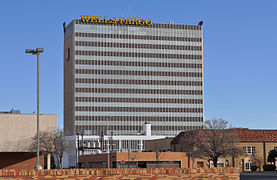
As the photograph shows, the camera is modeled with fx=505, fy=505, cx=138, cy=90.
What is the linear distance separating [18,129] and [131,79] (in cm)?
13628

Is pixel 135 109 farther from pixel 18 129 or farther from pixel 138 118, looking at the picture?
pixel 18 129

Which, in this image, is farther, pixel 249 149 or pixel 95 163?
pixel 95 163

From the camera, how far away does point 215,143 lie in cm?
9431

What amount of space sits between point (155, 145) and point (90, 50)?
4920 centimetres

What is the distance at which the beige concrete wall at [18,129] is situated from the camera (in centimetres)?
3644

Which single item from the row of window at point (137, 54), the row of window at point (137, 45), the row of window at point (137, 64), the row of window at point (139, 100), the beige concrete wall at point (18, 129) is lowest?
the beige concrete wall at point (18, 129)

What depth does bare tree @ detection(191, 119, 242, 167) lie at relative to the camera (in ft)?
309

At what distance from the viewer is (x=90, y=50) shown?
169 meters

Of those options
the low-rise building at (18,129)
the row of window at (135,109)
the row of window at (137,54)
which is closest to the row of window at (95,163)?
the row of window at (135,109)

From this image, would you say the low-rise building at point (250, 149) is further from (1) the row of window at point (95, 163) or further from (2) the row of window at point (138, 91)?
(2) the row of window at point (138, 91)

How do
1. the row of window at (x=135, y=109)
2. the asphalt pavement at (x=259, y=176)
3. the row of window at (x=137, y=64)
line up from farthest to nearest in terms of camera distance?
1. the row of window at (x=135, y=109)
2. the row of window at (x=137, y=64)
3. the asphalt pavement at (x=259, y=176)

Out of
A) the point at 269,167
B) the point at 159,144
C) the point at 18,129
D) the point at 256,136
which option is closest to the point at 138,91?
the point at 159,144

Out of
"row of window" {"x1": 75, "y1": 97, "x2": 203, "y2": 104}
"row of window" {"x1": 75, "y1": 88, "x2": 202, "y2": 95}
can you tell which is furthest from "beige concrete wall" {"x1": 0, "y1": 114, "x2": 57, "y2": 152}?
"row of window" {"x1": 75, "y1": 88, "x2": 202, "y2": 95}

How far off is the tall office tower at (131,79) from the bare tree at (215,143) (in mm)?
69718
